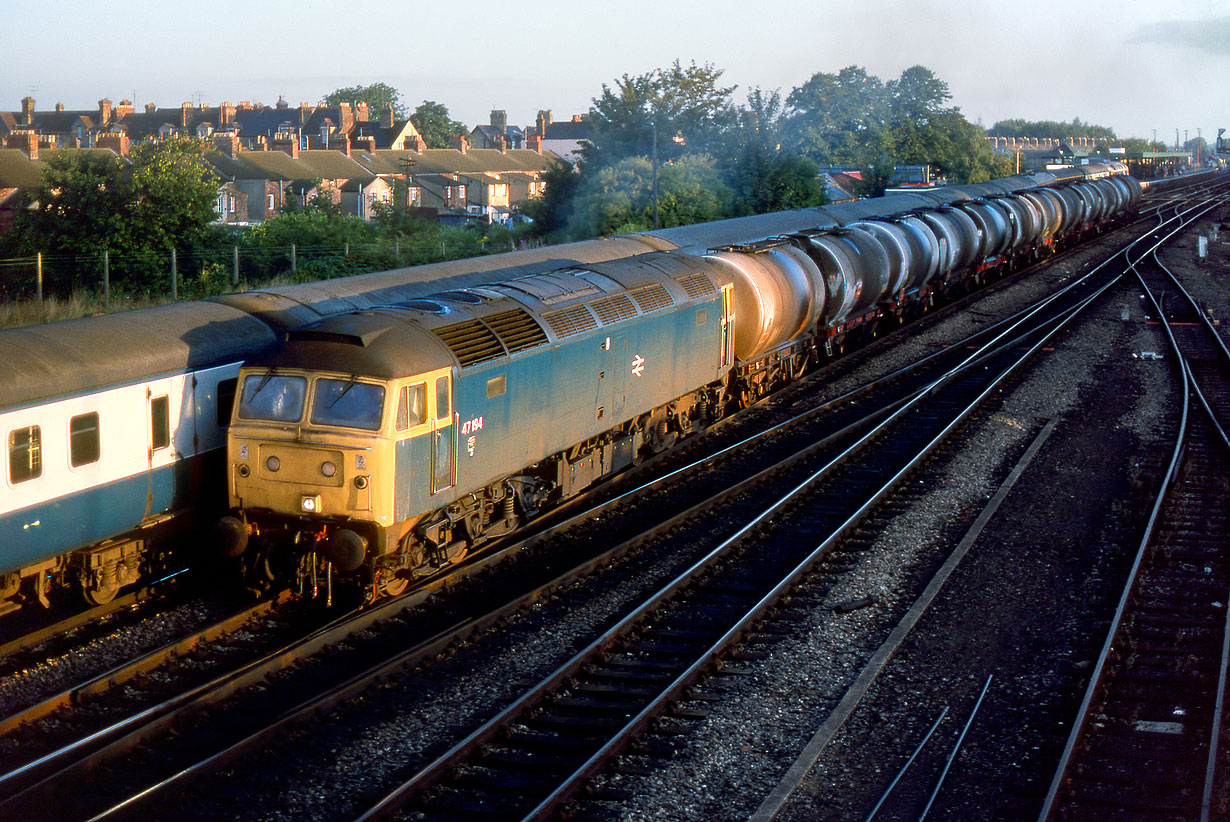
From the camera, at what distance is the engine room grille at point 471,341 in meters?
13.2

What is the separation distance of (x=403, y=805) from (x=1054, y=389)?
20.5 m

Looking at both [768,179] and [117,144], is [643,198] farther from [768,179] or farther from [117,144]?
[117,144]

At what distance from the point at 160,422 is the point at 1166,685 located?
10929 millimetres

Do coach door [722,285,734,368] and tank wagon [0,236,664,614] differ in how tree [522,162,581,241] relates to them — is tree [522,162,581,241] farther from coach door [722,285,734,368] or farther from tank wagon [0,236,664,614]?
tank wagon [0,236,664,614]

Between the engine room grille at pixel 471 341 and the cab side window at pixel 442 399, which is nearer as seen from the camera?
the cab side window at pixel 442 399

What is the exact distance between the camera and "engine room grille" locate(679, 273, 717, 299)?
19203 millimetres

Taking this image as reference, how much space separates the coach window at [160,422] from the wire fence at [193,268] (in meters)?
21.2

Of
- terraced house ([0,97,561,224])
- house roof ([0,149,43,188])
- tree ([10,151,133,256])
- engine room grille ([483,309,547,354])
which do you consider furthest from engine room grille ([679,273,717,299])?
house roof ([0,149,43,188])

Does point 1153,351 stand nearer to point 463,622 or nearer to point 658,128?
point 463,622

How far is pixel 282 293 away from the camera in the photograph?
1608cm

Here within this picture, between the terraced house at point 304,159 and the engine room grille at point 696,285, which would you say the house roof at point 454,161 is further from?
the engine room grille at point 696,285

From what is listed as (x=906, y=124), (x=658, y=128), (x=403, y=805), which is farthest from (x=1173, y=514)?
(x=906, y=124)

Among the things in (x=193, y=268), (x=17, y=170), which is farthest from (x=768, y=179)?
(x=17, y=170)

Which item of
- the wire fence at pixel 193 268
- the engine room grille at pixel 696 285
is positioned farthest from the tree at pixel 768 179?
the engine room grille at pixel 696 285
